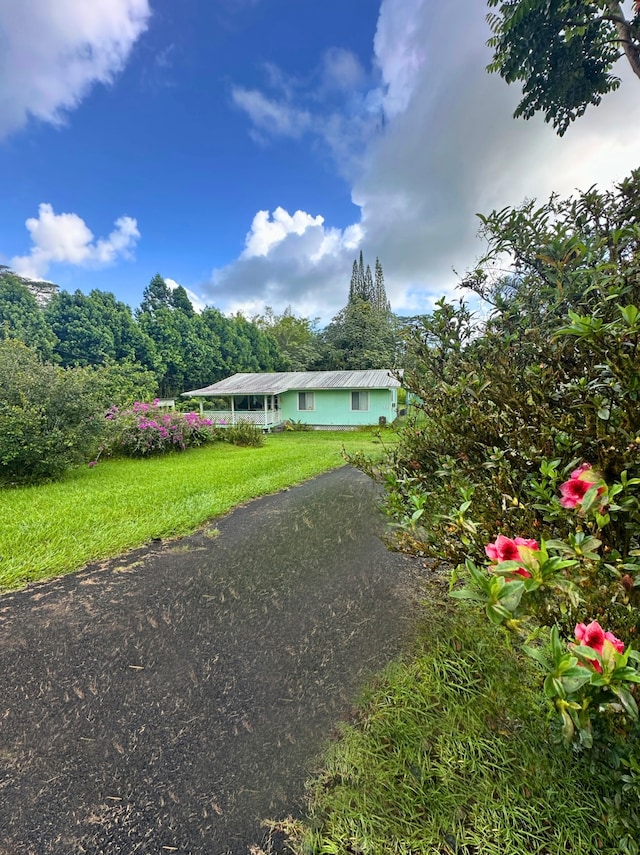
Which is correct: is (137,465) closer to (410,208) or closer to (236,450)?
(236,450)

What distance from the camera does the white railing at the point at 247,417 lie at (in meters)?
18.0

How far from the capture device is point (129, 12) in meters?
6.90

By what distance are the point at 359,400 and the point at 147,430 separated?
35.3ft

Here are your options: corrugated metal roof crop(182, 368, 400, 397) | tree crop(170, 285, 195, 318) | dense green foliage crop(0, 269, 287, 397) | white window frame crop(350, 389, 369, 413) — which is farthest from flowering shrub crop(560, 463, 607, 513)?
tree crop(170, 285, 195, 318)

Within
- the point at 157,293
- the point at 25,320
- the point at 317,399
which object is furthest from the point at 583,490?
the point at 157,293

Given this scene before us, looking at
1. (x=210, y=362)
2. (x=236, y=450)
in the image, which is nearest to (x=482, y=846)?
(x=236, y=450)

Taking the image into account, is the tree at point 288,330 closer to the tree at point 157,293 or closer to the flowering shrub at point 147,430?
the tree at point 157,293

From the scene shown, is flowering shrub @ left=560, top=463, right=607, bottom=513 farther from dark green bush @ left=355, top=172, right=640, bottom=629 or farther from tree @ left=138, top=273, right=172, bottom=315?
tree @ left=138, top=273, right=172, bottom=315

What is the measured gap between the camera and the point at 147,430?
34.0 ft

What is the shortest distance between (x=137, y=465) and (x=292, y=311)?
1522 inches

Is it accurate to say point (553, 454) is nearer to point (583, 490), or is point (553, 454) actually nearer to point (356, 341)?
point (583, 490)

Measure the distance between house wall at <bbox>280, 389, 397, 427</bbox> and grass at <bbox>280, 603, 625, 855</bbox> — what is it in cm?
1601

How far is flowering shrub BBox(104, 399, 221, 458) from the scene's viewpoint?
33.0 ft

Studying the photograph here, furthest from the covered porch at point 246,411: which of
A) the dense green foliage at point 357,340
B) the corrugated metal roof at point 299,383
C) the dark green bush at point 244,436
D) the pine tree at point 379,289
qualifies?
the pine tree at point 379,289
